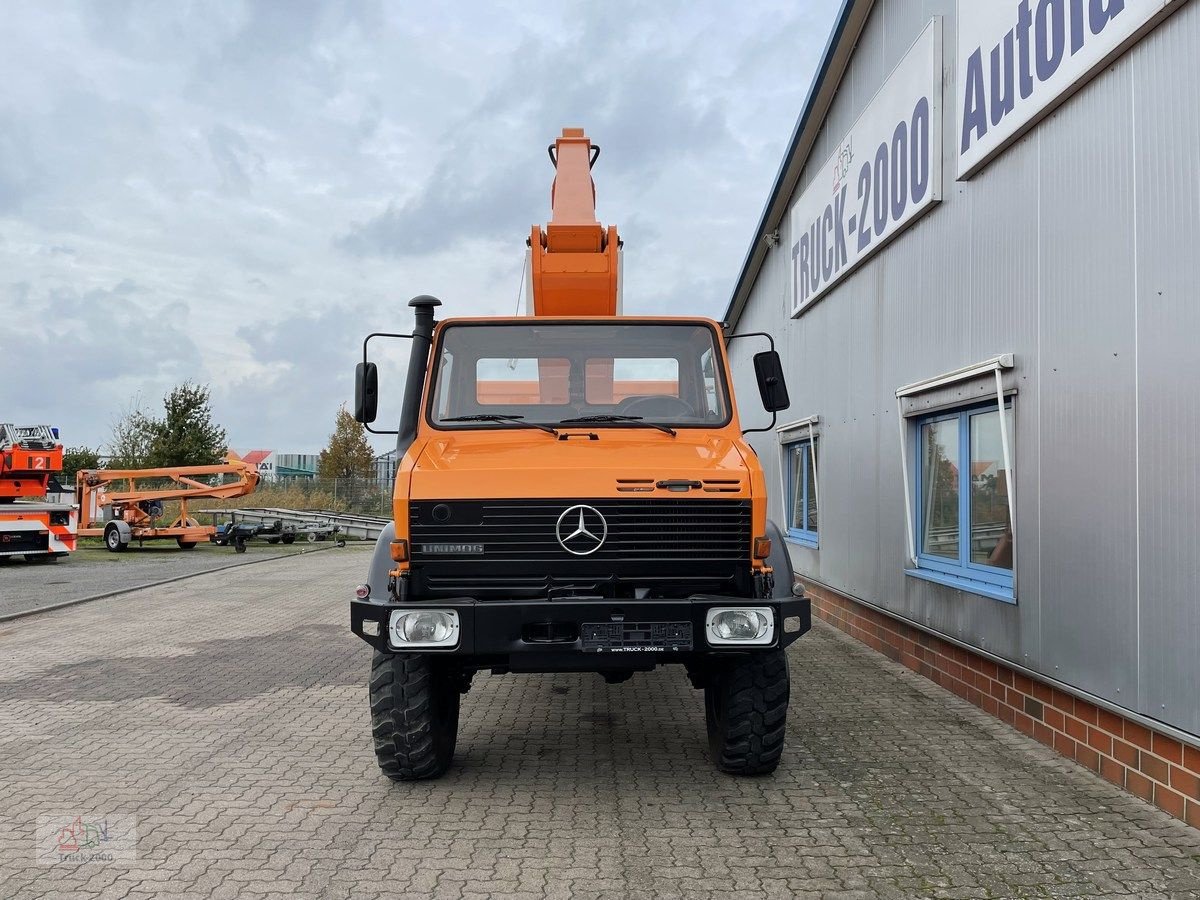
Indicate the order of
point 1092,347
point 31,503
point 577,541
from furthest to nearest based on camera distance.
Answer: point 31,503, point 1092,347, point 577,541

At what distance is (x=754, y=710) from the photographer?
4891 millimetres

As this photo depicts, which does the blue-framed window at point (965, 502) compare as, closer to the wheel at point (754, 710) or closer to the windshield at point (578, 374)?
the wheel at point (754, 710)

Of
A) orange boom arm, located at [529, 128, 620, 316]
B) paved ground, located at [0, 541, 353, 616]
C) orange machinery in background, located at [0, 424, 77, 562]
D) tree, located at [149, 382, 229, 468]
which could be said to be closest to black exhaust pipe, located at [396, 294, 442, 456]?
orange boom arm, located at [529, 128, 620, 316]

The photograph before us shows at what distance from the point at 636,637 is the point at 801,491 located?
850 cm

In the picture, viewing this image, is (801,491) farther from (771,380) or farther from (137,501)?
(137,501)

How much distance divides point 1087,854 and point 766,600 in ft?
5.47

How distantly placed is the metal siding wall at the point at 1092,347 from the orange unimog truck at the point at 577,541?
163 cm

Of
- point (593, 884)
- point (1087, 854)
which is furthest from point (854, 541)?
point (593, 884)

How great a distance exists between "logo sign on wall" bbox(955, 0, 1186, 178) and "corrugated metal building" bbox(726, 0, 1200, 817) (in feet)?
0.06

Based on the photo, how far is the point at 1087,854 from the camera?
4027mm

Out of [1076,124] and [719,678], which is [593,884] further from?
[1076,124]

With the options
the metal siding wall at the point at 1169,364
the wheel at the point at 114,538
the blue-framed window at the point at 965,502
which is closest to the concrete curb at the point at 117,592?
the wheel at the point at 114,538

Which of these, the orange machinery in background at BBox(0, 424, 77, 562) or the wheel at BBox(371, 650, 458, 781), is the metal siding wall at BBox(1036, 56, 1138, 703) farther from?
the orange machinery in background at BBox(0, 424, 77, 562)

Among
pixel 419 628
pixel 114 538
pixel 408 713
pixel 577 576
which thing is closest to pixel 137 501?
pixel 114 538
